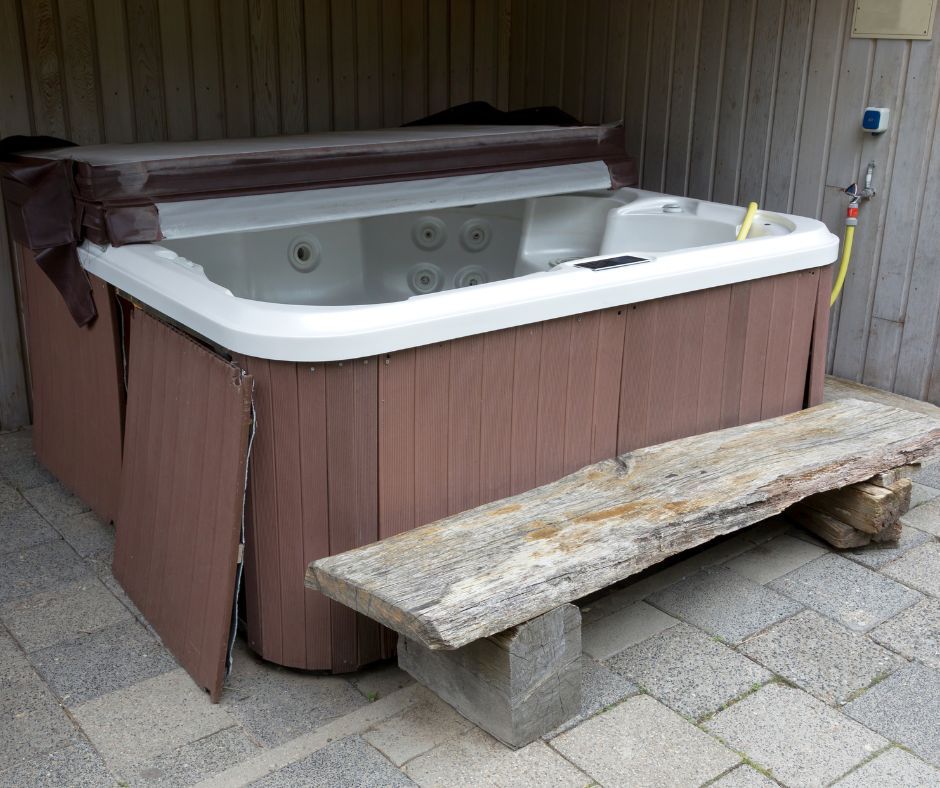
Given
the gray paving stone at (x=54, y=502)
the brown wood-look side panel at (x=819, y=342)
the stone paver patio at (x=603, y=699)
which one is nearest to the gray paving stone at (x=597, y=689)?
the stone paver patio at (x=603, y=699)

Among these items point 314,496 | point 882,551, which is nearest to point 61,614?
point 314,496

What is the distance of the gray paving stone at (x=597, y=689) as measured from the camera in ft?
6.42

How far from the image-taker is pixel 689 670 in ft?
6.90

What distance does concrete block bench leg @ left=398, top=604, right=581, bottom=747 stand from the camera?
181 centimetres

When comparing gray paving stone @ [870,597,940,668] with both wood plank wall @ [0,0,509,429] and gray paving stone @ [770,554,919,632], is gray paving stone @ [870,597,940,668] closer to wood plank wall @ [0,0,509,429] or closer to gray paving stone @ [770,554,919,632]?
gray paving stone @ [770,554,919,632]

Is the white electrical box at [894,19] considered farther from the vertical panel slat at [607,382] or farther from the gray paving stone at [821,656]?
the gray paving stone at [821,656]

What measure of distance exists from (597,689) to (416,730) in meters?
0.37

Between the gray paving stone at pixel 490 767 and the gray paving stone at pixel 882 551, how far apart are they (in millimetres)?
1099

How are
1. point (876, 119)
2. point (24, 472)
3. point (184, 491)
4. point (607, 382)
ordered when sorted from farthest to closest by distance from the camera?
point (876, 119) < point (24, 472) < point (607, 382) < point (184, 491)

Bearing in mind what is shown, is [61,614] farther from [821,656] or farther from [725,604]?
[821,656]

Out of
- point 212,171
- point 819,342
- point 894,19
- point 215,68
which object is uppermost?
point 894,19

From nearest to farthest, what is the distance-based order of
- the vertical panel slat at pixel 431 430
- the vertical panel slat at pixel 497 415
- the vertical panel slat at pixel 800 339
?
the vertical panel slat at pixel 431 430 → the vertical panel slat at pixel 497 415 → the vertical panel slat at pixel 800 339

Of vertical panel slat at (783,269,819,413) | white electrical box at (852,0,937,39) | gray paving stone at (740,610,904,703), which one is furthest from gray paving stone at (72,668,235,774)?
white electrical box at (852,0,937,39)

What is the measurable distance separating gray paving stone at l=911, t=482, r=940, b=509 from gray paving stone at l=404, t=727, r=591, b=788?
4.97ft
